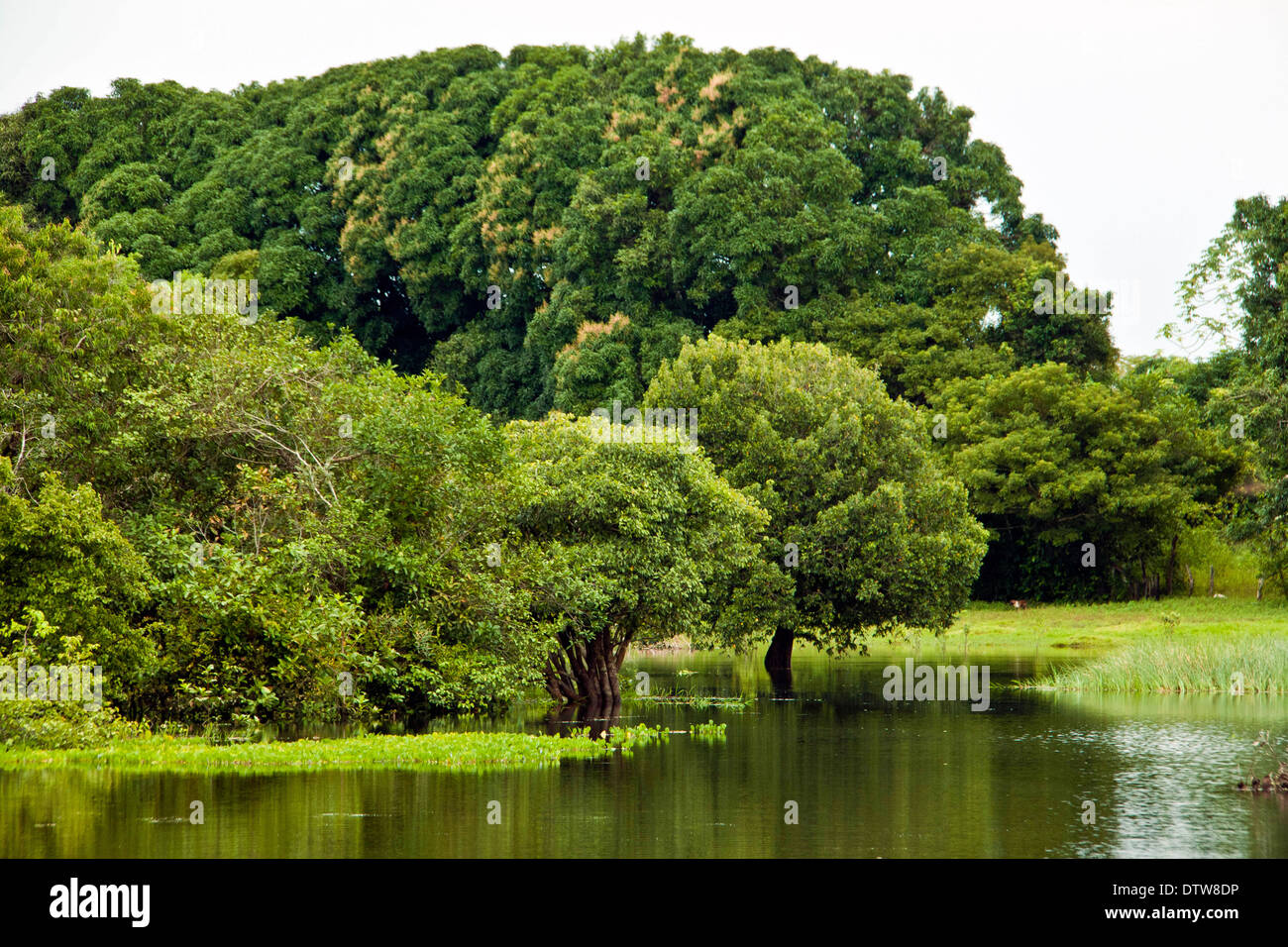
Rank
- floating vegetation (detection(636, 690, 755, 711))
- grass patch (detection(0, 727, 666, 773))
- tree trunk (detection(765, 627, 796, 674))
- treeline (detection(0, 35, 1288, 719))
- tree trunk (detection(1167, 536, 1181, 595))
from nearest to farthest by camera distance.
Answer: grass patch (detection(0, 727, 666, 773)) → treeline (detection(0, 35, 1288, 719)) → floating vegetation (detection(636, 690, 755, 711)) → tree trunk (detection(765, 627, 796, 674)) → tree trunk (detection(1167, 536, 1181, 595))

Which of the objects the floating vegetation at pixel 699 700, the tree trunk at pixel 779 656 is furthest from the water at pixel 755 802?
the tree trunk at pixel 779 656

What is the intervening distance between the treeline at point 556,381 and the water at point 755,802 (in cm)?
503

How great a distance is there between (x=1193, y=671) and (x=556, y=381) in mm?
32325

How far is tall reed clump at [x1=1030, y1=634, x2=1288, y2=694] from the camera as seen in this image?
36031 mm

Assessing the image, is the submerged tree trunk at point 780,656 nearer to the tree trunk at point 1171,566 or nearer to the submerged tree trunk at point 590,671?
the submerged tree trunk at point 590,671

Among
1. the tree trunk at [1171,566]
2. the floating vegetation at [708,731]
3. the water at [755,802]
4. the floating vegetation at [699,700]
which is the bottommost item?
the floating vegetation at [699,700]

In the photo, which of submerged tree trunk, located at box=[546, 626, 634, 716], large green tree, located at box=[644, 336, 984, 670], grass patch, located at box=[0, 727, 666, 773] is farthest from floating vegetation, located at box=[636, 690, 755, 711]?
grass patch, located at box=[0, 727, 666, 773]

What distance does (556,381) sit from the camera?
62219 mm

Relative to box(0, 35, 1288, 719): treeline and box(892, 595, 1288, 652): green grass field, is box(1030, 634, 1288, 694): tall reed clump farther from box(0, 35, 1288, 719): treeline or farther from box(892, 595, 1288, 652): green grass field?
box(892, 595, 1288, 652): green grass field

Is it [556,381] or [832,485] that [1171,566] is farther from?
[832,485]

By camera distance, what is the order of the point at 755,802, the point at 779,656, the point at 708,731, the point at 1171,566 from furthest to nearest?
the point at 1171,566 → the point at 779,656 → the point at 708,731 → the point at 755,802

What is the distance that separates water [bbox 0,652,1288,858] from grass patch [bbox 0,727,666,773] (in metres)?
0.65

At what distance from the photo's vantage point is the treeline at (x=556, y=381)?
91.8 ft

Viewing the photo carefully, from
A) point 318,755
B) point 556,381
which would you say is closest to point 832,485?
point 318,755
